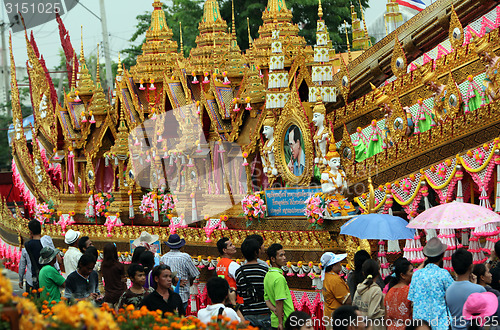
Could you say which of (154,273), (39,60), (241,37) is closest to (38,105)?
(39,60)

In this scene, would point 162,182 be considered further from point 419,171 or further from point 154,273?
point 154,273

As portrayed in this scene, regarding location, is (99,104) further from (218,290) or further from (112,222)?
(218,290)

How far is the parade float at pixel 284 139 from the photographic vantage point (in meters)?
11.3

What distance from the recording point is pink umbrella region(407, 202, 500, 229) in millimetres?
8750

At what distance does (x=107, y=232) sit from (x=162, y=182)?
1.85 metres

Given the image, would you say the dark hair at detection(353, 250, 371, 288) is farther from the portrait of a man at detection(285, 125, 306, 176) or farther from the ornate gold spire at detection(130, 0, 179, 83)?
the ornate gold spire at detection(130, 0, 179, 83)

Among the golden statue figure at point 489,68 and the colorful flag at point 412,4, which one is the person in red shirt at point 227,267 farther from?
the colorful flag at point 412,4

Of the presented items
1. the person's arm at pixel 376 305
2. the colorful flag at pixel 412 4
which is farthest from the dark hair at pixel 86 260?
the colorful flag at pixel 412 4

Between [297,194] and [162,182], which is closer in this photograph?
[297,194]

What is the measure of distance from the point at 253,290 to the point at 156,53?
11.0 m

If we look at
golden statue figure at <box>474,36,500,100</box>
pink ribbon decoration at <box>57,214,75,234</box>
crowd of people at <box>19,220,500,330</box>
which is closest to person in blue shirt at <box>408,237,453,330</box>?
crowd of people at <box>19,220,500,330</box>

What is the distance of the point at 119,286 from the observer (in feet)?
30.0

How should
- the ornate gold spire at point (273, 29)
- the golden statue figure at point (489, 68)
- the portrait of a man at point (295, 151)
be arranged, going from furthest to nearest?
the ornate gold spire at point (273, 29) → the portrait of a man at point (295, 151) → the golden statue figure at point (489, 68)

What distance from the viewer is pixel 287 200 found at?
1302 centimetres
